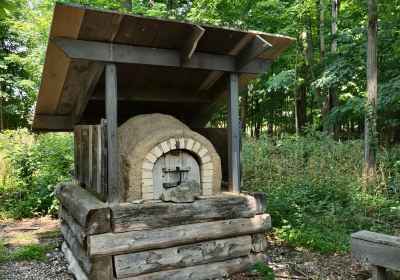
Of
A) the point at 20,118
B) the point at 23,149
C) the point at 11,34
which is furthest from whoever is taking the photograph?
the point at 20,118

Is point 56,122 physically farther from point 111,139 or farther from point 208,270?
point 208,270

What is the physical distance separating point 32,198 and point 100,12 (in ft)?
20.5

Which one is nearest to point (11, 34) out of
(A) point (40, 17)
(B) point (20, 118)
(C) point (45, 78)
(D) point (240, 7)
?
(B) point (20, 118)

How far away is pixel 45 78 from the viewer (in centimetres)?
486

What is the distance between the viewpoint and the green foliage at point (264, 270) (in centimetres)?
418

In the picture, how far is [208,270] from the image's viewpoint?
14.2ft

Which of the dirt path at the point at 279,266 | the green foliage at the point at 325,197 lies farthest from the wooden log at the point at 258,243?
the green foliage at the point at 325,197

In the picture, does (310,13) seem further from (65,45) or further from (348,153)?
(65,45)

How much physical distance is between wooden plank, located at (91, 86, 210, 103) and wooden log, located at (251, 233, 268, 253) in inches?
95.2

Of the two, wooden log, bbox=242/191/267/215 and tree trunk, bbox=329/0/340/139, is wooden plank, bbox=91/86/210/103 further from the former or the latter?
tree trunk, bbox=329/0/340/139

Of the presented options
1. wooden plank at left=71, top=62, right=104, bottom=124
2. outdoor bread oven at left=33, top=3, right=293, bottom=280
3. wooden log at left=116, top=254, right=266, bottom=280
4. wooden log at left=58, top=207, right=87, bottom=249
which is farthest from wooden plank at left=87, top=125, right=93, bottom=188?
wooden log at left=116, top=254, right=266, bottom=280

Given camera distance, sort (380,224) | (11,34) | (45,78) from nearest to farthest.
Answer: (45,78) → (380,224) → (11,34)

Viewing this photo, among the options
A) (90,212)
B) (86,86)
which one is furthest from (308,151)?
(90,212)

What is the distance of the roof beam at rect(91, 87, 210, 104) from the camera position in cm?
524
